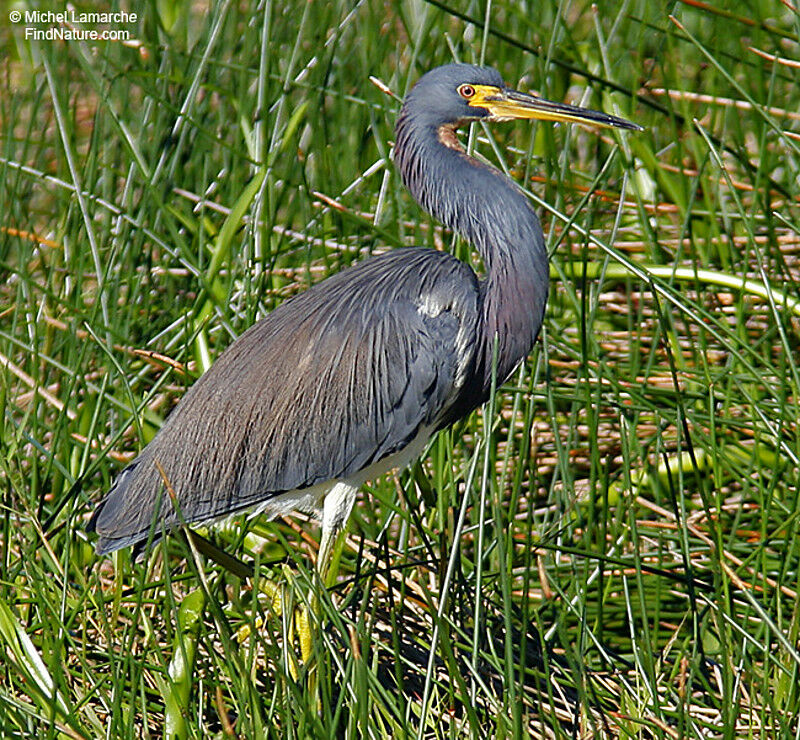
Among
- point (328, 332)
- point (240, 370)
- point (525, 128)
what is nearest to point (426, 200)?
point (328, 332)

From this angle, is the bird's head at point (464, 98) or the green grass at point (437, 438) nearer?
the green grass at point (437, 438)

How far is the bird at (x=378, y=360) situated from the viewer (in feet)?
9.01

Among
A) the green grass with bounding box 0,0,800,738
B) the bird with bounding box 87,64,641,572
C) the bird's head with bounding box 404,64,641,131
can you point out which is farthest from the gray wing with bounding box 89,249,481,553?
the bird's head with bounding box 404,64,641,131

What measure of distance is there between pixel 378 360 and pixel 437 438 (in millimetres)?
447

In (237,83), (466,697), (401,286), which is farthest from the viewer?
(237,83)

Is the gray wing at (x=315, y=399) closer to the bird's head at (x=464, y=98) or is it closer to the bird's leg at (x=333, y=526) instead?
the bird's leg at (x=333, y=526)

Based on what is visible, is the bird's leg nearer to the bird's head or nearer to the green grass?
the green grass

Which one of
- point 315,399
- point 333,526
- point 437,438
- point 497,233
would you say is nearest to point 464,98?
point 497,233

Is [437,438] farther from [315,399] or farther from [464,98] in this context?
[464,98]

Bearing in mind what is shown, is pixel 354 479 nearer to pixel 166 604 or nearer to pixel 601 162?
pixel 166 604

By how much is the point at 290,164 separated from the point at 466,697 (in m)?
2.01

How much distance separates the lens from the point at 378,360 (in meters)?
2.79

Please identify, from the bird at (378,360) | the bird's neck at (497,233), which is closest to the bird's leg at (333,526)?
the bird at (378,360)

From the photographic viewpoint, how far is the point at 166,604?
2.61m
